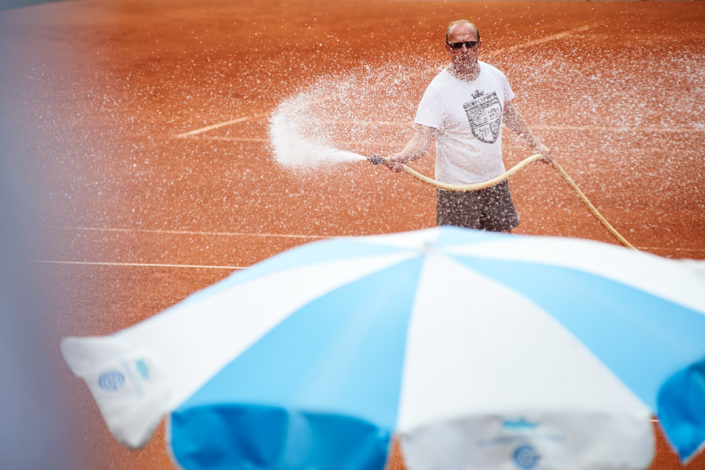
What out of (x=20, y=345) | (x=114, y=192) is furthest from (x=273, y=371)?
Result: (x=114, y=192)

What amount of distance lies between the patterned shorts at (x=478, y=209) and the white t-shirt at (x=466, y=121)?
0.30 feet

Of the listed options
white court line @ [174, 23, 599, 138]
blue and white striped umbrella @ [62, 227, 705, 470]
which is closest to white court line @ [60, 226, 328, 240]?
white court line @ [174, 23, 599, 138]

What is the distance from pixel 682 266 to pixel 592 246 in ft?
0.85

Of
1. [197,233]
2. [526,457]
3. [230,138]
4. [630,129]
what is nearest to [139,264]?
[197,233]

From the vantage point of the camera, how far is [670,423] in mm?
2125

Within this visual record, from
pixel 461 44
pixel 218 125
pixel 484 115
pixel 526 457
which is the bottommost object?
pixel 526 457

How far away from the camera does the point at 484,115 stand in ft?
16.3

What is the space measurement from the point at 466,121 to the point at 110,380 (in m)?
3.05

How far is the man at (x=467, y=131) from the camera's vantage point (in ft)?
16.0

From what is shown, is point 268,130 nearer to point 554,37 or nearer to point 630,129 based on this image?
point 630,129

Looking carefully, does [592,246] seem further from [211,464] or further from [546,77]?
[546,77]

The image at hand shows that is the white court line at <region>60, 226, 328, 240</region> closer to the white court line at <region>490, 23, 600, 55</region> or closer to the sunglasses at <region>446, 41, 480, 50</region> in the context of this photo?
the sunglasses at <region>446, 41, 480, 50</region>

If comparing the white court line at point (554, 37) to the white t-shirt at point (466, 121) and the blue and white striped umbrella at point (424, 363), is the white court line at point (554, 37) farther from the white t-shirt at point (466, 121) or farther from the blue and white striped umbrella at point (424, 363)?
the blue and white striped umbrella at point (424, 363)

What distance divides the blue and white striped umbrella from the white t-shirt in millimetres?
2474
